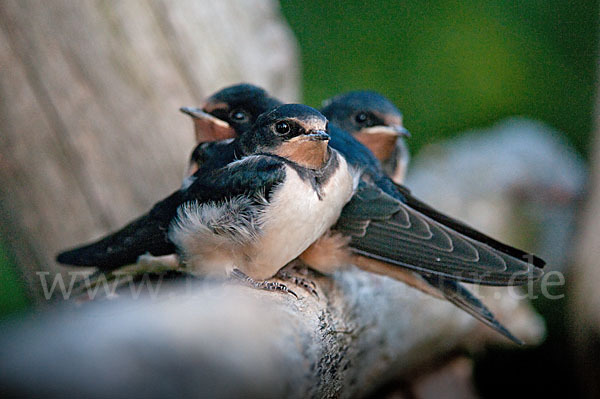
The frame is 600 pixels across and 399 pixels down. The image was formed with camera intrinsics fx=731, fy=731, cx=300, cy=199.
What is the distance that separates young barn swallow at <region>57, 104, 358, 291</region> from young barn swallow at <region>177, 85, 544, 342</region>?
96 millimetres

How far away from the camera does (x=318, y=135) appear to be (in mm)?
1718

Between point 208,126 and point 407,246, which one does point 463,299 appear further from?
point 208,126

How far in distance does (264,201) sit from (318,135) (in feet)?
0.66

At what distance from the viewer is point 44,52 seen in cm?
272

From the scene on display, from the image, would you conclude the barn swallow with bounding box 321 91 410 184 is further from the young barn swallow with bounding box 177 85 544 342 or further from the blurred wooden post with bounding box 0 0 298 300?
the blurred wooden post with bounding box 0 0 298 300

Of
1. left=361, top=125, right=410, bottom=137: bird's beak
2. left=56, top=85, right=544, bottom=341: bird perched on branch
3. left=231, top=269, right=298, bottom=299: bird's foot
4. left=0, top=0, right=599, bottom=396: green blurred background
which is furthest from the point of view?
left=0, top=0, right=599, bottom=396: green blurred background

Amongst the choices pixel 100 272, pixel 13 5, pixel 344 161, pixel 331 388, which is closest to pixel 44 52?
pixel 13 5

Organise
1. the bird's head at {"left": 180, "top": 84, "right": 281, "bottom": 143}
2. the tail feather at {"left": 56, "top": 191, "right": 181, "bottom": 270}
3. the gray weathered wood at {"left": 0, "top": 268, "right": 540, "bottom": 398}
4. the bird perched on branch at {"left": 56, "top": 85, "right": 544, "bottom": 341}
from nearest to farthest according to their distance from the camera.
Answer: the gray weathered wood at {"left": 0, "top": 268, "right": 540, "bottom": 398} → the bird perched on branch at {"left": 56, "top": 85, "right": 544, "bottom": 341} → the tail feather at {"left": 56, "top": 191, "right": 181, "bottom": 270} → the bird's head at {"left": 180, "top": 84, "right": 281, "bottom": 143}

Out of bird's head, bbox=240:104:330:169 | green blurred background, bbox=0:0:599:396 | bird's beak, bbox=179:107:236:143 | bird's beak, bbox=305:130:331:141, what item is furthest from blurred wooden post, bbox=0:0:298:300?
Result: green blurred background, bbox=0:0:599:396

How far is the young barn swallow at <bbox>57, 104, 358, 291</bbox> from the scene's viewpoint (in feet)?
5.68

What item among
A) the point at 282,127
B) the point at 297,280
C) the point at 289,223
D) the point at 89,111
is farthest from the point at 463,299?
the point at 89,111

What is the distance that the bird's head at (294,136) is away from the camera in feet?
5.71

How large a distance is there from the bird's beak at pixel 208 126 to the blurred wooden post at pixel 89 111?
0.55m

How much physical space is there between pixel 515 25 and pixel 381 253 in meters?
3.82
